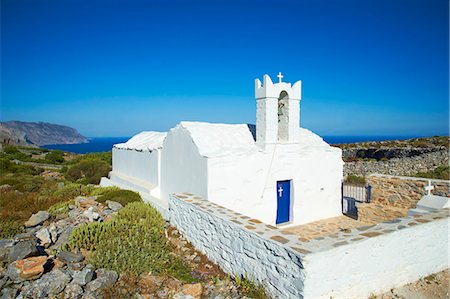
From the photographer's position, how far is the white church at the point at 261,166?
9.23 m

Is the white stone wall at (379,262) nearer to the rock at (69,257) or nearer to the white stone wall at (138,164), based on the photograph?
the rock at (69,257)

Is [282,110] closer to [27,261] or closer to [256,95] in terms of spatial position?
[256,95]

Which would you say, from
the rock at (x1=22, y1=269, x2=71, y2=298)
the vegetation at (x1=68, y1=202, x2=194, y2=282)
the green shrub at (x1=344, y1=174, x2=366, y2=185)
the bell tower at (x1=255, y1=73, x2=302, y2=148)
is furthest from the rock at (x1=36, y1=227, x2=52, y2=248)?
the green shrub at (x1=344, y1=174, x2=366, y2=185)

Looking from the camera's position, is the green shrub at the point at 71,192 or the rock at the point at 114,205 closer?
the rock at the point at 114,205

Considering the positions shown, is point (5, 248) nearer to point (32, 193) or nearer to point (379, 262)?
point (32, 193)

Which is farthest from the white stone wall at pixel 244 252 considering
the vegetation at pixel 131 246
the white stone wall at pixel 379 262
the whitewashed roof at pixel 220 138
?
the whitewashed roof at pixel 220 138

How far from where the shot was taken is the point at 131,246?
20.9ft

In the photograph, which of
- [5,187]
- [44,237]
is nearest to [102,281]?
[44,237]

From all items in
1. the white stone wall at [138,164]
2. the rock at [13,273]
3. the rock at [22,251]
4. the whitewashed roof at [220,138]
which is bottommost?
the rock at [13,273]

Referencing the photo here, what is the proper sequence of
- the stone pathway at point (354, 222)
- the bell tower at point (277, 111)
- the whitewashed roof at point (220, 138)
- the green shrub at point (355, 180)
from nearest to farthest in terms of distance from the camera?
the whitewashed roof at point (220, 138)
the stone pathway at point (354, 222)
the bell tower at point (277, 111)
the green shrub at point (355, 180)

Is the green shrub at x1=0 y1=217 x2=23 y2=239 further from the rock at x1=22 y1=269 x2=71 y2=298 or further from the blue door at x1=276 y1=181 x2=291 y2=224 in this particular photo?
the blue door at x1=276 y1=181 x2=291 y2=224

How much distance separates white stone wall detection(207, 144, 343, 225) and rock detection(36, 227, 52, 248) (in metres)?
4.18

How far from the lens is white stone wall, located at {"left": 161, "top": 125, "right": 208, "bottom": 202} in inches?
361

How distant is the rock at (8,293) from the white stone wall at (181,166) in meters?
5.07
